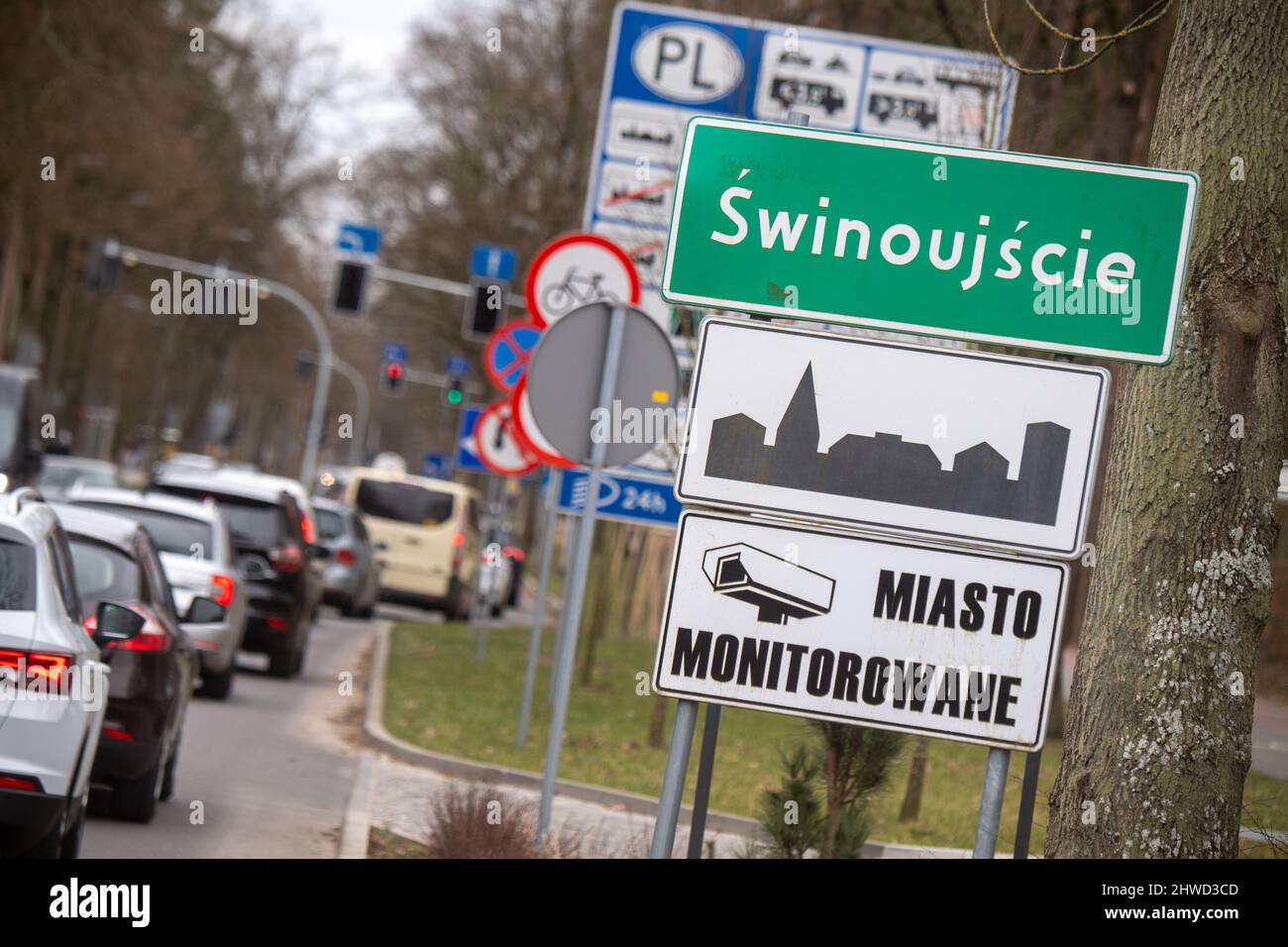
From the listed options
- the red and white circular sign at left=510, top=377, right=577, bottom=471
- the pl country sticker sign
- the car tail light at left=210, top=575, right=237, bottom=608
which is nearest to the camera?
the pl country sticker sign

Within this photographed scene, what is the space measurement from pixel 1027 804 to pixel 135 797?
5.74 m

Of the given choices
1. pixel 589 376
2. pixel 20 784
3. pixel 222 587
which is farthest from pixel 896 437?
pixel 222 587

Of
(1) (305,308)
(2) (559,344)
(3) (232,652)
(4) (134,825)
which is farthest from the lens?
(1) (305,308)

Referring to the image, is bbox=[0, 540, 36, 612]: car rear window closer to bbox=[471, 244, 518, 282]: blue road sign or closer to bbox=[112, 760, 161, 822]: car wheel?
bbox=[112, 760, 161, 822]: car wheel

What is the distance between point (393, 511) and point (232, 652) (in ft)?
54.4

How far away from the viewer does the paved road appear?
9844 millimetres

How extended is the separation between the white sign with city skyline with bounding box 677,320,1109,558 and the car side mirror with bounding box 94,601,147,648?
12.3ft

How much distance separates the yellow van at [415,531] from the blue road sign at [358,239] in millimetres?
3859

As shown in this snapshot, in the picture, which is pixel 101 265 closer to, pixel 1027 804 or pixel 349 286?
pixel 349 286

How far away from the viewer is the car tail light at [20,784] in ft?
23.2

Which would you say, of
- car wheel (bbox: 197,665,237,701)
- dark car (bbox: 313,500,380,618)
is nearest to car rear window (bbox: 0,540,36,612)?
car wheel (bbox: 197,665,237,701)

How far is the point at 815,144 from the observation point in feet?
18.2

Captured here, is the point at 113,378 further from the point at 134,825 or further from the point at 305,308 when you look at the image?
the point at 134,825
